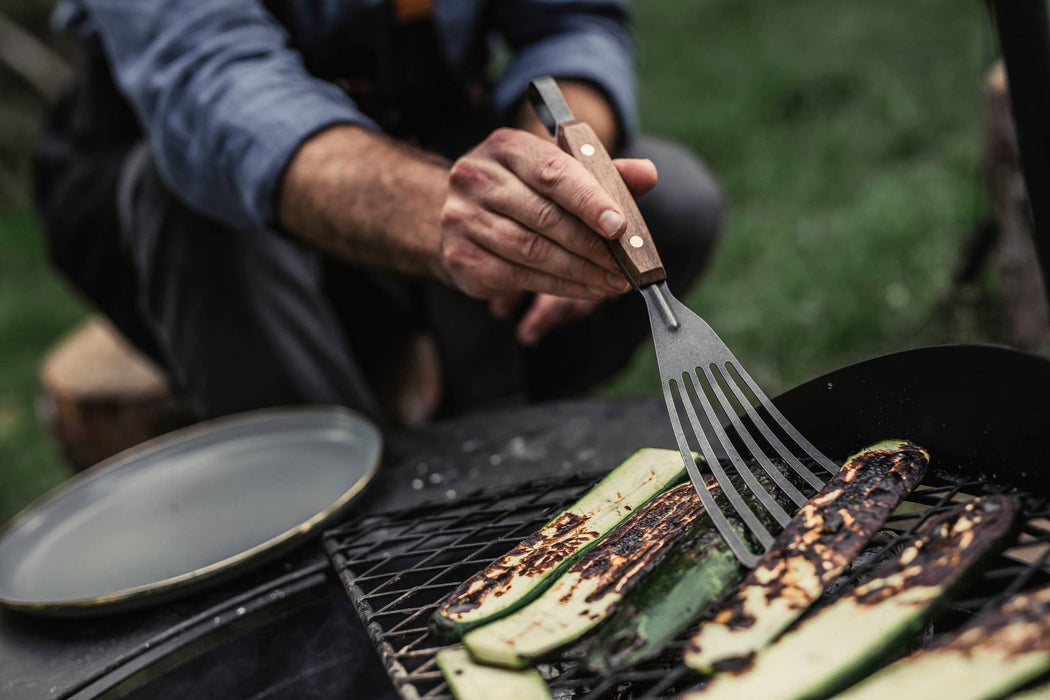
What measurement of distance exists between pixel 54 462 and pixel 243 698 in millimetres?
2974

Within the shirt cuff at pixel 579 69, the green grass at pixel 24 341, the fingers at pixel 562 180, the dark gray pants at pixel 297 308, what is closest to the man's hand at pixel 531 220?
the fingers at pixel 562 180

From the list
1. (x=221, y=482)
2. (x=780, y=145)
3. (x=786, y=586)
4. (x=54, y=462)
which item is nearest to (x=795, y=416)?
(x=786, y=586)

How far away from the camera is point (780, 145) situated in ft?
17.3

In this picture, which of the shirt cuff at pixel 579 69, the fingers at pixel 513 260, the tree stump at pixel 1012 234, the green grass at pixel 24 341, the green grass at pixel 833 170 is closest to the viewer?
the fingers at pixel 513 260

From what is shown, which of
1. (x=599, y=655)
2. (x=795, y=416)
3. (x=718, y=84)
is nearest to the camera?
(x=599, y=655)

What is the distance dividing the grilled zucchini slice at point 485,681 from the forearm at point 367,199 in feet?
2.54

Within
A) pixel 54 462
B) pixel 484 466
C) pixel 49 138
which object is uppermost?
A: pixel 49 138

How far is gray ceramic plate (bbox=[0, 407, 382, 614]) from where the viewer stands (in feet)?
4.61

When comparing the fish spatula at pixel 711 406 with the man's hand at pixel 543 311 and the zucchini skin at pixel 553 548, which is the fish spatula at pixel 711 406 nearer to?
the zucchini skin at pixel 553 548

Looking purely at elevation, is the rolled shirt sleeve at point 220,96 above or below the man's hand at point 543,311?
above

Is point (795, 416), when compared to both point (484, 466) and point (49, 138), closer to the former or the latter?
point (484, 466)

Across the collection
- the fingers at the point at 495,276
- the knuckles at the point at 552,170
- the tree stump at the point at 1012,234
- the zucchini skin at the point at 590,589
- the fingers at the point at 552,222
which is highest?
the knuckles at the point at 552,170

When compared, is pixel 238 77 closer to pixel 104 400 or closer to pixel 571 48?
pixel 571 48

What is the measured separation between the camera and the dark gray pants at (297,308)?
227 centimetres
